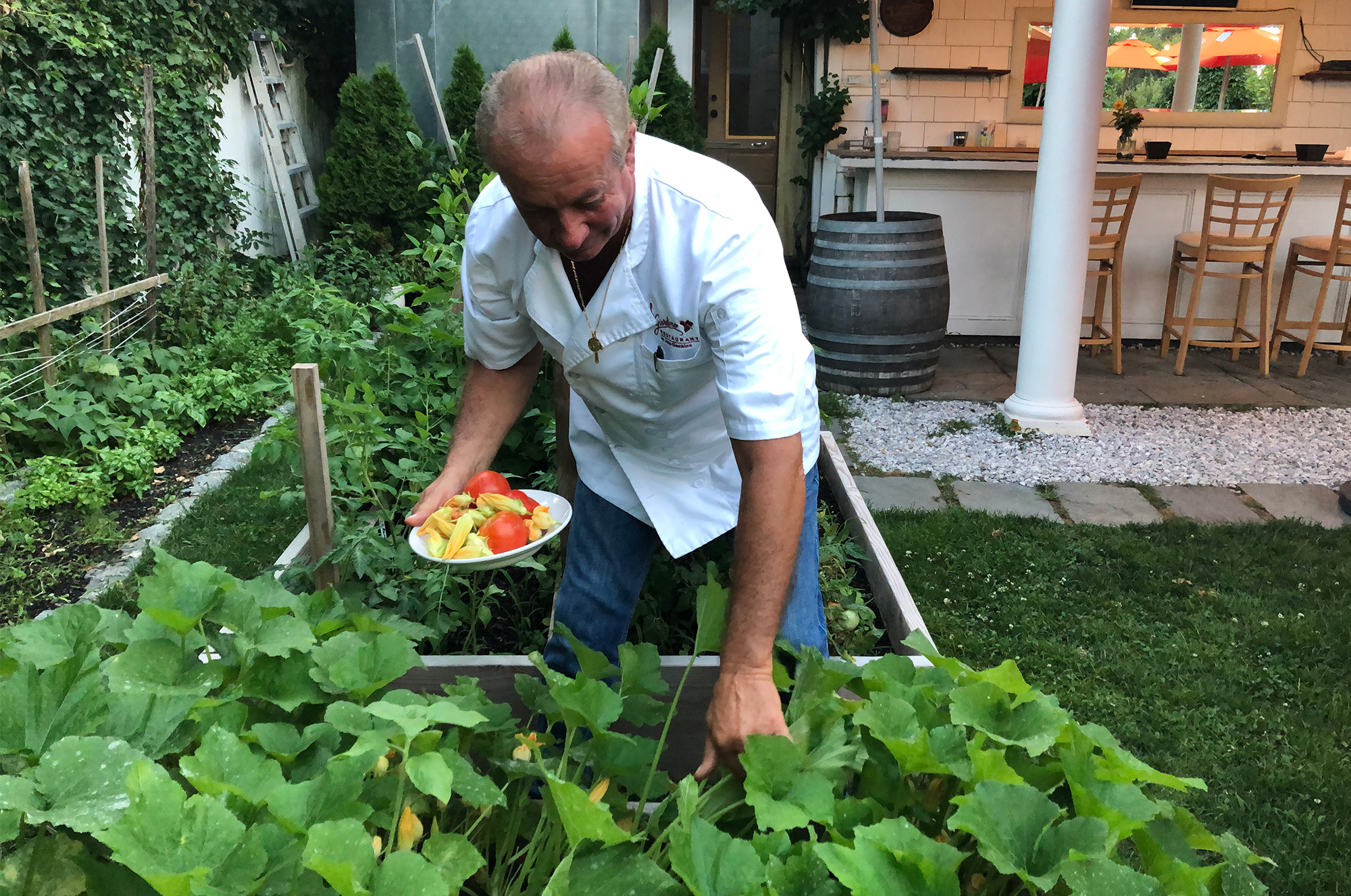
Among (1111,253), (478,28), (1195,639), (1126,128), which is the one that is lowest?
(1195,639)

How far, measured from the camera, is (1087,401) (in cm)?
543

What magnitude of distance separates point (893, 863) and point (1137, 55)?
8295 millimetres

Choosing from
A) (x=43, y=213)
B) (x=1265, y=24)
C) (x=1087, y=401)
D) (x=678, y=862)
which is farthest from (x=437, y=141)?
(x=678, y=862)

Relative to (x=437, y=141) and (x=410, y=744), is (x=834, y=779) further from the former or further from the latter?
(x=437, y=141)

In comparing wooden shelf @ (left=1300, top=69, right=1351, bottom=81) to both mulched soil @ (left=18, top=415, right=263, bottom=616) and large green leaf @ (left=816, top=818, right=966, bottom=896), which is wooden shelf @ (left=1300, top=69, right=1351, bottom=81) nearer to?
mulched soil @ (left=18, top=415, right=263, bottom=616)

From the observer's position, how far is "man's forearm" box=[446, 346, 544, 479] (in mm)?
1789

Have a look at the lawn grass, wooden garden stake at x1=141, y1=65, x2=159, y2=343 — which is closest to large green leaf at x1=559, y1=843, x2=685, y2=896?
the lawn grass

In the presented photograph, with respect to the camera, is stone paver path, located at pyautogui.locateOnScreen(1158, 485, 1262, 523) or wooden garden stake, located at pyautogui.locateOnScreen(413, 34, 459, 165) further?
wooden garden stake, located at pyautogui.locateOnScreen(413, 34, 459, 165)

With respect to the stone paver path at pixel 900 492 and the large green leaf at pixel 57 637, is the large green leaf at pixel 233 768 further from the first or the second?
the stone paver path at pixel 900 492

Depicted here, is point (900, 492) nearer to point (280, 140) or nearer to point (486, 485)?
point (486, 485)

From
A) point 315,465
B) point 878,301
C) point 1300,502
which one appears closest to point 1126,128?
point 878,301

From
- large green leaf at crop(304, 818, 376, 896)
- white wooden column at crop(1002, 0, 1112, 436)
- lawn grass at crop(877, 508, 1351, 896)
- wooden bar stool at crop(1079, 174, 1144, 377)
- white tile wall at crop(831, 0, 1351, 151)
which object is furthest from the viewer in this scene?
white tile wall at crop(831, 0, 1351, 151)

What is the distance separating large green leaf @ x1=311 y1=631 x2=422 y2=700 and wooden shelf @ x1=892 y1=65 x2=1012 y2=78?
744 centimetres

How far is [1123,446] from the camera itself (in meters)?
4.70
